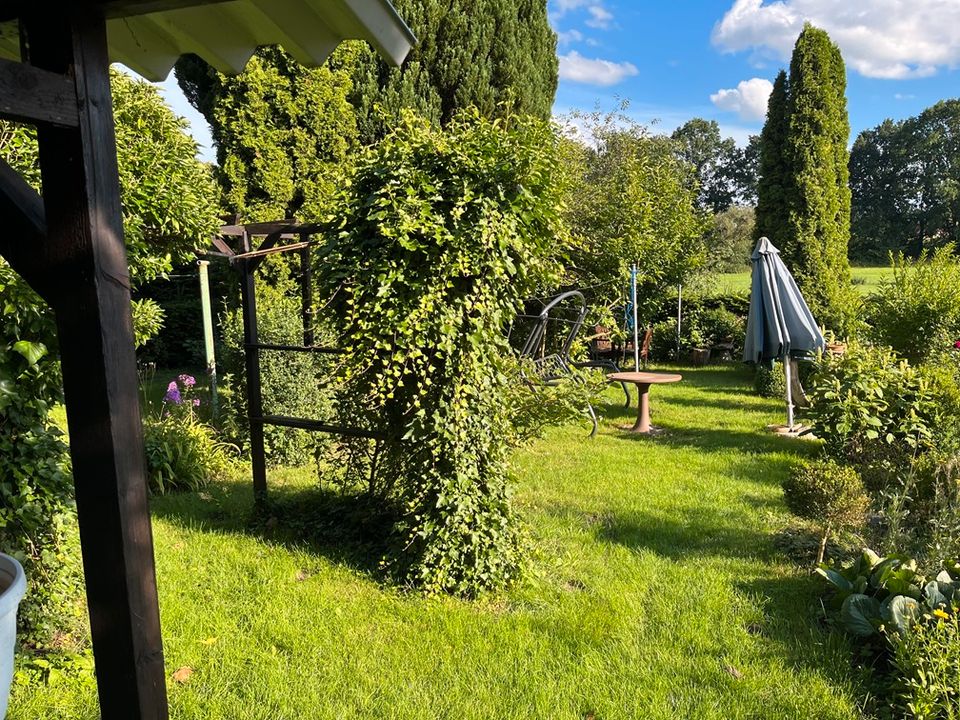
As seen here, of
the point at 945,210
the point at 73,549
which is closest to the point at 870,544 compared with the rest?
the point at 73,549

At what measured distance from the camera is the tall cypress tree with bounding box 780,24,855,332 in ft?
36.7

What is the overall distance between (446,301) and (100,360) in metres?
2.04

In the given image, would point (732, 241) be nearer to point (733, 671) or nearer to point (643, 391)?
point (643, 391)

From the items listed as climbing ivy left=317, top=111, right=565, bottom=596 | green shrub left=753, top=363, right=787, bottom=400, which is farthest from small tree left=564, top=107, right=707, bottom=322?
climbing ivy left=317, top=111, right=565, bottom=596

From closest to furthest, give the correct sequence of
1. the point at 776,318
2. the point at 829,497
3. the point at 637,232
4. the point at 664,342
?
the point at 829,497 < the point at 776,318 < the point at 637,232 < the point at 664,342

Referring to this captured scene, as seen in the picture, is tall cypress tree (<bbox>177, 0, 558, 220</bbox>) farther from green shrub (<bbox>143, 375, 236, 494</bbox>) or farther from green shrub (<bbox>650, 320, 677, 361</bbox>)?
green shrub (<bbox>650, 320, 677, 361</bbox>)

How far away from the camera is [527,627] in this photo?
126 inches

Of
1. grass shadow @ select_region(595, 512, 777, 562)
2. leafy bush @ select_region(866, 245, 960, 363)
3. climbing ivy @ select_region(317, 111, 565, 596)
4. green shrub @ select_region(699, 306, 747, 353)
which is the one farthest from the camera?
green shrub @ select_region(699, 306, 747, 353)

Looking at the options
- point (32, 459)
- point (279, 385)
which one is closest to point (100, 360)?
point (32, 459)

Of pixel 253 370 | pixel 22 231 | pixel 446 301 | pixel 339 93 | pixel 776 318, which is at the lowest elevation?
pixel 253 370

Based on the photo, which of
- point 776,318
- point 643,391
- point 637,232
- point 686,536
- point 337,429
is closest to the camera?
point 337,429

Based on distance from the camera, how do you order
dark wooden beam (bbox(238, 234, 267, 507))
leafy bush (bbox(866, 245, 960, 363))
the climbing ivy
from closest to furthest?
the climbing ivy → dark wooden beam (bbox(238, 234, 267, 507)) → leafy bush (bbox(866, 245, 960, 363))

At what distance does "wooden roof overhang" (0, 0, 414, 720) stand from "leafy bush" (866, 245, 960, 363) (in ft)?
24.9

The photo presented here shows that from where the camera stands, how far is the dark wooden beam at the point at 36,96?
51.1 inches
